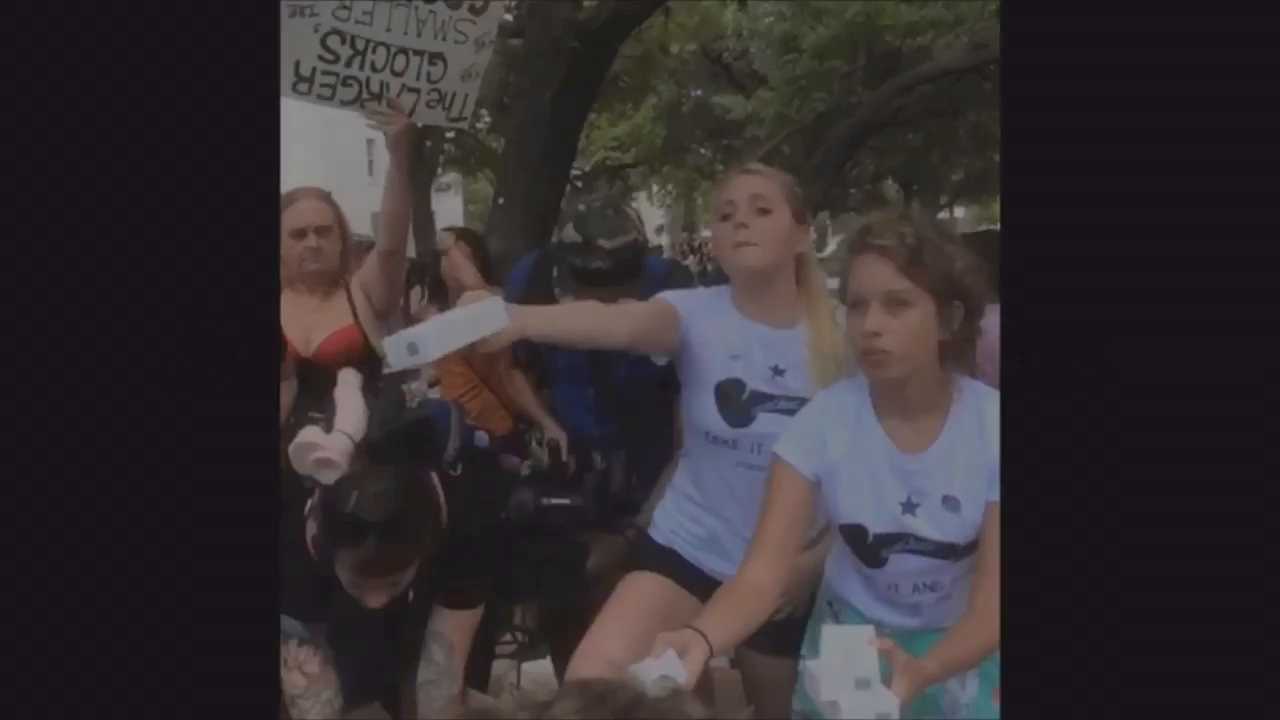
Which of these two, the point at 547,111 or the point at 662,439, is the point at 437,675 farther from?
the point at 547,111

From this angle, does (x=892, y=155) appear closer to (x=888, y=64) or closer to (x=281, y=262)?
(x=888, y=64)

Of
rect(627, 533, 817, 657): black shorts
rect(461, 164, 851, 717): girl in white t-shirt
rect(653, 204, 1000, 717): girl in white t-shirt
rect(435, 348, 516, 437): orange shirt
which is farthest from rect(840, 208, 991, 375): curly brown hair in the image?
Answer: rect(435, 348, 516, 437): orange shirt

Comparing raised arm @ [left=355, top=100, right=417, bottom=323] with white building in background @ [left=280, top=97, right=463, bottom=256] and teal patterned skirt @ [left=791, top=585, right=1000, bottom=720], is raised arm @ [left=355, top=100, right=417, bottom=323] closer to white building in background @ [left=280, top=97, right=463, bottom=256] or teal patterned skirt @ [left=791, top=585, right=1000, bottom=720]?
white building in background @ [left=280, top=97, right=463, bottom=256]

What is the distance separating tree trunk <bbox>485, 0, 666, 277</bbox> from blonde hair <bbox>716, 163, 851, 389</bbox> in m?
0.57

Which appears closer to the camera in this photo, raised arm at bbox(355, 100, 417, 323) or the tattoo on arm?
raised arm at bbox(355, 100, 417, 323)

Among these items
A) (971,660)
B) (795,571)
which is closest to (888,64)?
(795,571)

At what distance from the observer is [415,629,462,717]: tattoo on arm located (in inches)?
141

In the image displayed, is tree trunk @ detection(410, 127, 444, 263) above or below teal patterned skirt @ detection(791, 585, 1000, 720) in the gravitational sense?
above

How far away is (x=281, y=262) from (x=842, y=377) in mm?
1429

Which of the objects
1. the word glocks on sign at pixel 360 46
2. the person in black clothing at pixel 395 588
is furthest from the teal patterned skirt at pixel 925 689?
the word glocks on sign at pixel 360 46

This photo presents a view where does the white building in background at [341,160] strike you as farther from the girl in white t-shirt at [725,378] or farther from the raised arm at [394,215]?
the girl in white t-shirt at [725,378]

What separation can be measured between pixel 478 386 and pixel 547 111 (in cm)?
72

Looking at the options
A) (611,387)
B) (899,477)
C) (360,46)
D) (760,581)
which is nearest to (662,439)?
(611,387)

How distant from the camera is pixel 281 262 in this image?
138 inches
